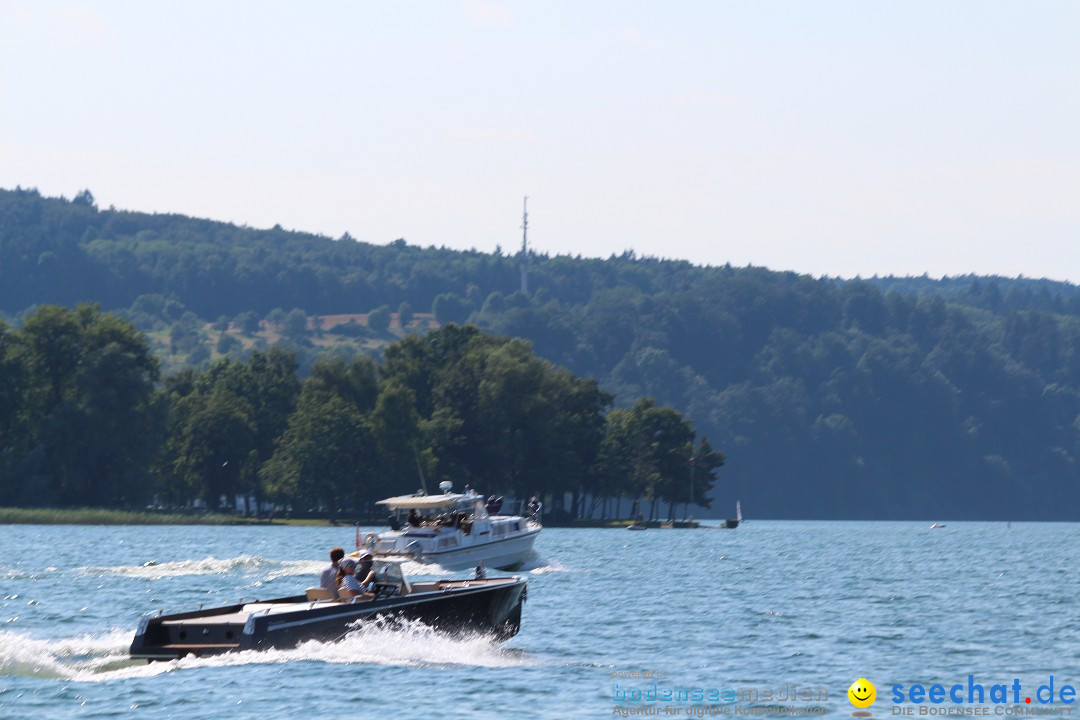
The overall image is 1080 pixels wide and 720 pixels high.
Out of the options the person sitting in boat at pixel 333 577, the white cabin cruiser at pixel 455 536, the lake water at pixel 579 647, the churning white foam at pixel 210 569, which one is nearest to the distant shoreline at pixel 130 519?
the lake water at pixel 579 647

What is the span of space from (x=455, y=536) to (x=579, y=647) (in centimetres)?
3208

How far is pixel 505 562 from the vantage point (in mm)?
77312

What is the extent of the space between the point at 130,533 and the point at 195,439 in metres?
39.9

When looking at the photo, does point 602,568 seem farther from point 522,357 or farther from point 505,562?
point 522,357

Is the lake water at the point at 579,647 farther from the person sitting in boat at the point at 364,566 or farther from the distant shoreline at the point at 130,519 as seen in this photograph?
the distant shoreline at the point at 130,519

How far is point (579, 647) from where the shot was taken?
41.5 metres

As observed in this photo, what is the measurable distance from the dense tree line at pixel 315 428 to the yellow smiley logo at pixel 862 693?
339 feet

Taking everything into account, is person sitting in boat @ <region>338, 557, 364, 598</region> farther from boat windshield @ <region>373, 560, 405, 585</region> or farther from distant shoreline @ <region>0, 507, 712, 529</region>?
distant shoreline @ <region>0, 507, 712, 529</region>

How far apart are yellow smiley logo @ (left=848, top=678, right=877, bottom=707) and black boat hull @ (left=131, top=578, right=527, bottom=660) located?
887 centimetres

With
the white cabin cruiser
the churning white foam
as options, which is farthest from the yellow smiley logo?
the churning white foam

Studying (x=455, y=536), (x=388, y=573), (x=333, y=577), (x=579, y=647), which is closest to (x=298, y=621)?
(x=333, y=577)

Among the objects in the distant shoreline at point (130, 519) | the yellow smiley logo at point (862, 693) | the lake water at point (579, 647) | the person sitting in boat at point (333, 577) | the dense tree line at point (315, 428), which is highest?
the dense tree line at point (315, 428)

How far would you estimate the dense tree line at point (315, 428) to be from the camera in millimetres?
138625

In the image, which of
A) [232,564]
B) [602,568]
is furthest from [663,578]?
[232,564]
